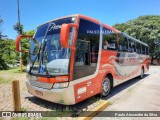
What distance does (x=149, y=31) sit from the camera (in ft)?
96.8

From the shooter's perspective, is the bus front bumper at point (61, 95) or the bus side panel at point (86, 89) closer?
the bus front bumper at point (61, 95)

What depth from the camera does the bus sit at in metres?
4.91

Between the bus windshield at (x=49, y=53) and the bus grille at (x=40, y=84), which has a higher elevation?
the bus windshield at (x=49, y=53)

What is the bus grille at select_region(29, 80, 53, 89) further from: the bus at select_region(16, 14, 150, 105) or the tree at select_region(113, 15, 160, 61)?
the tree at select_region(113, 15, 160, 61)

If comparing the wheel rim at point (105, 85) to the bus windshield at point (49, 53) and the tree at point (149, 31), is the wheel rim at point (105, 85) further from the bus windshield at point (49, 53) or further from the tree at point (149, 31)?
the tree at point (149, 31)

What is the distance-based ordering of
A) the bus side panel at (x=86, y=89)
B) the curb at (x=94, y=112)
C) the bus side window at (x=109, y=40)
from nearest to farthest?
the curb at (x=94, y=112) → the bus side panel at (x=86, y=89) → the bus side window at (x=109, y=40)

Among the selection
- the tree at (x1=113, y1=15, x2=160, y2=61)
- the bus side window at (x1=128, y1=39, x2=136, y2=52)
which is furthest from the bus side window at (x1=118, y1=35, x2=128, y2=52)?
the tree at (x1=113, y1=15, x2=160, y2=61)

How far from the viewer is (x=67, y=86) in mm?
4883

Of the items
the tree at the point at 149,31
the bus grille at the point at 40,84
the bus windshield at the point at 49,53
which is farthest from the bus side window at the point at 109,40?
the tree at the point at 149,31

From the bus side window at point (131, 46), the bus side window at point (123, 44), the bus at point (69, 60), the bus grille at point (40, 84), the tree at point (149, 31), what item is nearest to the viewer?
the bus at point (69, 60)

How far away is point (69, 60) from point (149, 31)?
27936 mm

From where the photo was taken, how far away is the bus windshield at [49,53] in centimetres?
497

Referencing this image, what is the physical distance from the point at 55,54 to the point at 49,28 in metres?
1.06

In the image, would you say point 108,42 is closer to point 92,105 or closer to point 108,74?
point 108,74
